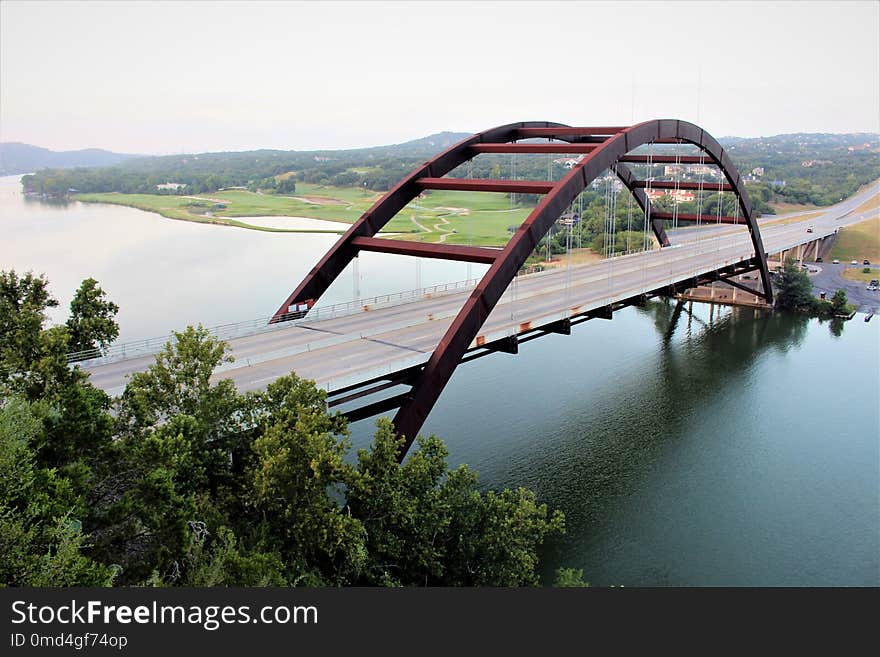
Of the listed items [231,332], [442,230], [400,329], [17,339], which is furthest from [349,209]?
[17,339]

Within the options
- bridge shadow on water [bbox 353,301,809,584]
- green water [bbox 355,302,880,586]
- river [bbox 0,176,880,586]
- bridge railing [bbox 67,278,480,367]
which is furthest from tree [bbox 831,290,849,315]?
bridge railing [bbox 67,278,480,367]

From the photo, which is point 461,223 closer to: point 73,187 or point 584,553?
point 73,187

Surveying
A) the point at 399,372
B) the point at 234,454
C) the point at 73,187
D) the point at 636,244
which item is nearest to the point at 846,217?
the point at 636,244

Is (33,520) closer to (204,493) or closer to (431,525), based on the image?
(204,493)

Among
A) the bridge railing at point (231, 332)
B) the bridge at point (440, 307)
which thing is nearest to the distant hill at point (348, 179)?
the bridge at point (440, 307)

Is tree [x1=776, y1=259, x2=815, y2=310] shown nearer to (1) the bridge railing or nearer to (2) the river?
(2) the river

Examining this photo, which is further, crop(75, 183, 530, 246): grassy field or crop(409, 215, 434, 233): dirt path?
crop(409, 215, 434, 233): dirt path

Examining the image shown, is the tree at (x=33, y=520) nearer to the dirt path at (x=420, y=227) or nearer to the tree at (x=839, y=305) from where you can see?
the tree at (x=839, y=305)
